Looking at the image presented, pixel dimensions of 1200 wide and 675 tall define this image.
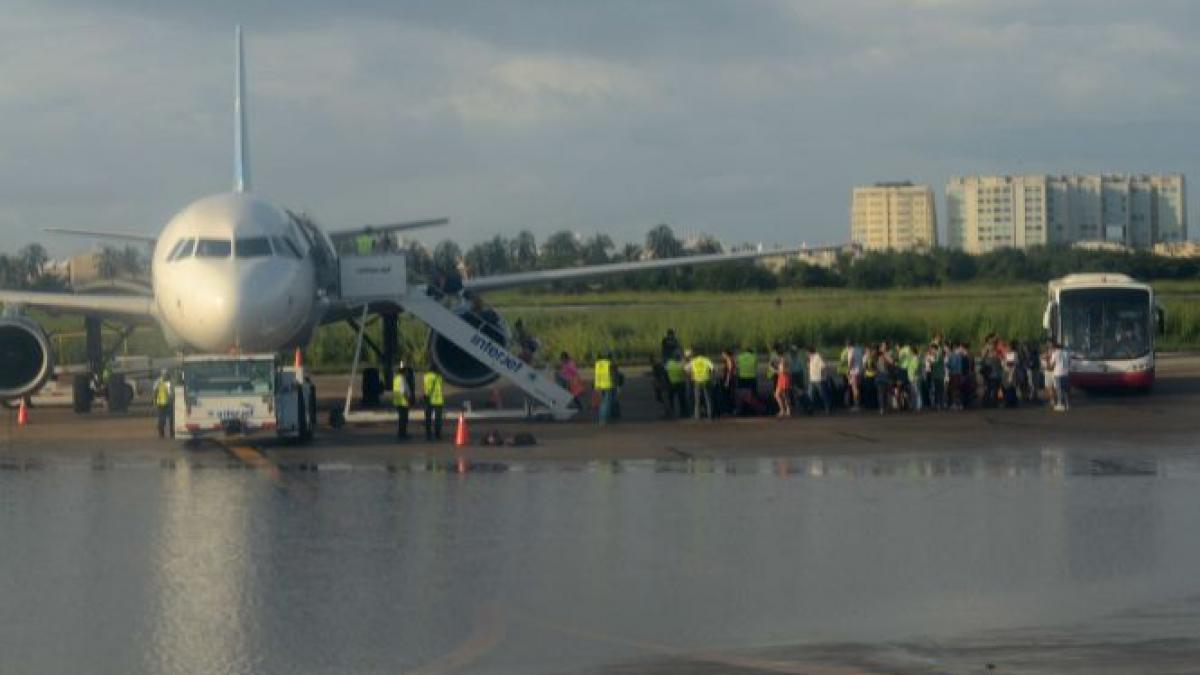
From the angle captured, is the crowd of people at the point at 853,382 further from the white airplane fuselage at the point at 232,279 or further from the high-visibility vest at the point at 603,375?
the white airplane fuselage at the point at 232,279

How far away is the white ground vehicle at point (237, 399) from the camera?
2666cm

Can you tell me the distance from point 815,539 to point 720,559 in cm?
154

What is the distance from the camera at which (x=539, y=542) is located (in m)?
16.2

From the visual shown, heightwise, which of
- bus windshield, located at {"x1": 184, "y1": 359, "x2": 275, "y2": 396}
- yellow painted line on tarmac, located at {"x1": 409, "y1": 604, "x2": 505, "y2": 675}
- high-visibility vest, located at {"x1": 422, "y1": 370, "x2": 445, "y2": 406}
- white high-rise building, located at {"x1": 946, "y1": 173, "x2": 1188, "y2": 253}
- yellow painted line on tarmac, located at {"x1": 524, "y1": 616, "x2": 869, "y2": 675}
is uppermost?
white high-rise building, located at {"x1": 946, "y1": 173, "x2": 1188, "y2": 253}

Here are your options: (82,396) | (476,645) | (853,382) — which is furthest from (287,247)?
(476,645)

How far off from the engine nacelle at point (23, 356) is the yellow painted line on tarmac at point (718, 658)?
24.6m

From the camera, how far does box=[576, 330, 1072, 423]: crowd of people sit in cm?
3319

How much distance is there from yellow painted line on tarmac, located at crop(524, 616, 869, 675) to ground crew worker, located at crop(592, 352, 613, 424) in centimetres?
1883

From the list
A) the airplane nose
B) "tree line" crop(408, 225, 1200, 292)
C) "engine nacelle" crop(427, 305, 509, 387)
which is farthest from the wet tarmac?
"tree line" crop(408, 225, 1200, 292)

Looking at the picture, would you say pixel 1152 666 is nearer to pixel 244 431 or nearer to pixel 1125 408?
pixel 244 431

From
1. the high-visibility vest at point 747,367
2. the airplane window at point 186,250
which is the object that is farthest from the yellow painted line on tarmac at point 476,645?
the high-visibility vest at point 747,367

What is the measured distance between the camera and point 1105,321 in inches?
1491

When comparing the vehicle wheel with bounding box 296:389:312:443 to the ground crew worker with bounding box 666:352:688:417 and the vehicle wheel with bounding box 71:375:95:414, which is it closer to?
the ground crew worker with bounding box 666:352:688:417

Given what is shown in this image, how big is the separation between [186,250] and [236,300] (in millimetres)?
1721
